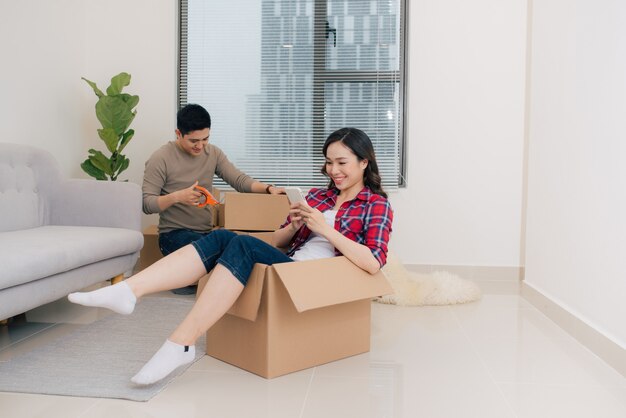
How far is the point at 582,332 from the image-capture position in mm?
2420

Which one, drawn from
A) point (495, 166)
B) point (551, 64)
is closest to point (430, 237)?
point (495, 166)

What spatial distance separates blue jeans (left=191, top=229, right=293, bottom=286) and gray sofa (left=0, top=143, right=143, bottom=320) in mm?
623

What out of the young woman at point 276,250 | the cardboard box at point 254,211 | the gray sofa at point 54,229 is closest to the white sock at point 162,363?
the young woman at point 276,250

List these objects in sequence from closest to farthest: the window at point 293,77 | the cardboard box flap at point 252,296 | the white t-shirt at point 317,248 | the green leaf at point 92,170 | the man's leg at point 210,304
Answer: the man's leg at point 210,304
the cardboard box flap at point 252,296
the white t-shirt at point 317,248
the green leaf at point 92,170
the window at point 293,77

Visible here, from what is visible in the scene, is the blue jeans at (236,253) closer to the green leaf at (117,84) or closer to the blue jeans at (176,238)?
the blue jeans at (176,238)

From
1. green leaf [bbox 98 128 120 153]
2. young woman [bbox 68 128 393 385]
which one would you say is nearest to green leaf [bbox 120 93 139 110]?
green leaf [bbox 98 128 120 153]

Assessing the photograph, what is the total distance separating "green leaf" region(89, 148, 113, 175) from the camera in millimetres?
3641

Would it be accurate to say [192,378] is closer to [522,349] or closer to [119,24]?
[522,349]

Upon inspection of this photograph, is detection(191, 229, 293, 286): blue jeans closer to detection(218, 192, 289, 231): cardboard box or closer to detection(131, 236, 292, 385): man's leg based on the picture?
detection(131, 236, 292, 385): man's leg

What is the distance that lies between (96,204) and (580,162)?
2.28m

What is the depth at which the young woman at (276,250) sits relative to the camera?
177 cm

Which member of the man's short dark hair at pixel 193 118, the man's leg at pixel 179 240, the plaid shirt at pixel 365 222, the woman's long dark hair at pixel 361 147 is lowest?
the man's leg at pixel 179 240

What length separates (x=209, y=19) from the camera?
407 cm

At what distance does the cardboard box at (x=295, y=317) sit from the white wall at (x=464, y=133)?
185 centimetres
